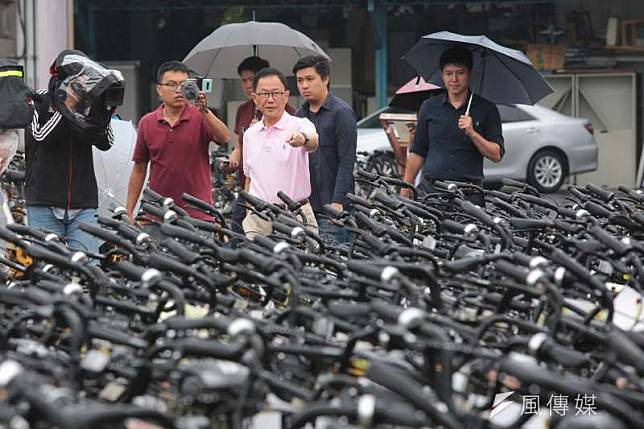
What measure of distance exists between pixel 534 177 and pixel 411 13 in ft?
12.7

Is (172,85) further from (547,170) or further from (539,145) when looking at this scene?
(547,170)

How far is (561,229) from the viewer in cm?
659

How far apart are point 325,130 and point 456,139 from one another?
0.79 meters

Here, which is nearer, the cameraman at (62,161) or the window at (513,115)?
the cameraman at (62,161)

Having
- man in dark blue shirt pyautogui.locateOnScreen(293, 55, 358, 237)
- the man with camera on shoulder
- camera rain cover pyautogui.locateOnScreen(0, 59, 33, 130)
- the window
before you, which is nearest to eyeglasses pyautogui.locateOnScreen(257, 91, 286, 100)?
man in dark blue shirt pyautogui.locateOnScreen(293, 55, 358, 237)

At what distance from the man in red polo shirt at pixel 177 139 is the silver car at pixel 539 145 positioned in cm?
1274

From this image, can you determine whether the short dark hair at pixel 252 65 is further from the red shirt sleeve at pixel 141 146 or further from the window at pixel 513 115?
the window at pixel 513 115

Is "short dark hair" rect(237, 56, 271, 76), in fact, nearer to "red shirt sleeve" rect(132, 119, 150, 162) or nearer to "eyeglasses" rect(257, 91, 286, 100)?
"red shirt sleeve" rect(132, 119, 150, 162)

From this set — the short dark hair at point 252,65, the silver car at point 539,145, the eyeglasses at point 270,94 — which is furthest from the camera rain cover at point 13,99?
the silver car at point 539,145

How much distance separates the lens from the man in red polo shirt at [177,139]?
892cm

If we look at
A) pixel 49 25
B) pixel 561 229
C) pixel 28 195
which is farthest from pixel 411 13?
pixel 561 229

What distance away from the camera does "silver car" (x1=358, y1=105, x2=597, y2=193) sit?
22000mm

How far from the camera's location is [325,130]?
29.8ft

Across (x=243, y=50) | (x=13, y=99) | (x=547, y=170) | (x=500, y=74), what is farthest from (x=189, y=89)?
(x=547, y=170)
